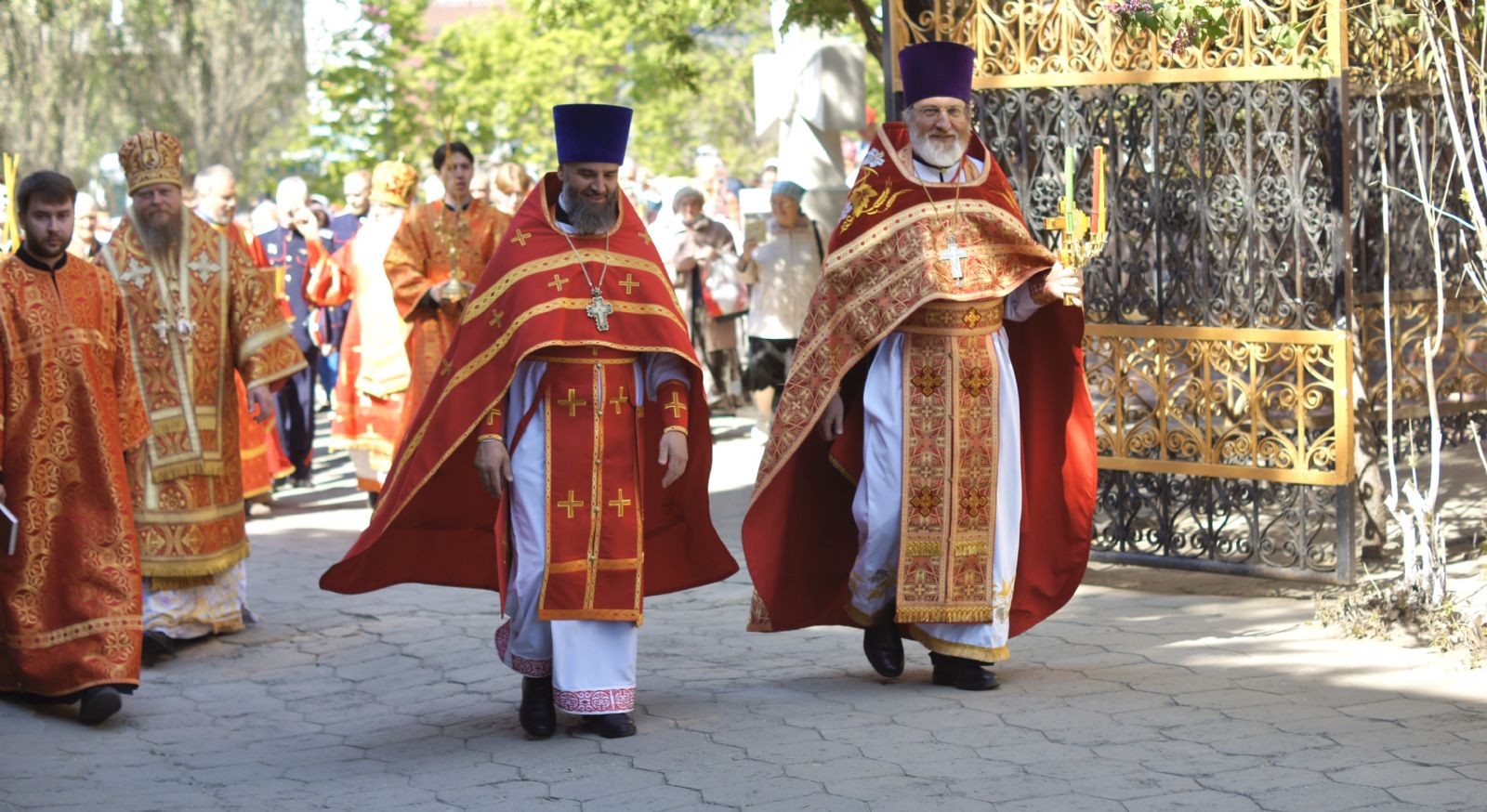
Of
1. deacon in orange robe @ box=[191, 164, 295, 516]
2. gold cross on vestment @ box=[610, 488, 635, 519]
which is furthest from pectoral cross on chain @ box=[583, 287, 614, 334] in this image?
deacon in orange robe @ box=[191, 164, 295, 516]

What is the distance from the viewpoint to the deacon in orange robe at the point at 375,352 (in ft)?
38.7

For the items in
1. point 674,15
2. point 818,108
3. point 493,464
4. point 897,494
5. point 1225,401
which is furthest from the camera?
point 818,108

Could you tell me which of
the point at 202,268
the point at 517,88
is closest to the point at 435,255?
the point at 202,268

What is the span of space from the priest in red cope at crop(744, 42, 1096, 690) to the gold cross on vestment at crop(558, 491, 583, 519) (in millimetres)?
809

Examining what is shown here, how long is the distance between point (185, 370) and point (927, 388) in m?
3.40

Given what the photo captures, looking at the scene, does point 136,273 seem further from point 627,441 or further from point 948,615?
point 948,615

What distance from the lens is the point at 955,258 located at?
266 inches

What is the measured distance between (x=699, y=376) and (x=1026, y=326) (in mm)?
1361

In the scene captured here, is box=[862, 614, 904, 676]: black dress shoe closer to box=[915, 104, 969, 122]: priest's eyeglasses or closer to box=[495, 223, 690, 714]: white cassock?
box=[495, 223, 690, 714]: white cassock

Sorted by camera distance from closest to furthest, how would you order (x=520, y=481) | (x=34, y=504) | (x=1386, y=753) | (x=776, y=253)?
(x=1386, y=753)
(x=520, y=481)
(x=34, y=504)
(x=776, y=253)

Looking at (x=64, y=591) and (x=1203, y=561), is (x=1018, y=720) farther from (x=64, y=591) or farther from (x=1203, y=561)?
(x=64, y=591)

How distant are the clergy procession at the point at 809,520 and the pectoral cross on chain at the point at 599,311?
1 centimetres

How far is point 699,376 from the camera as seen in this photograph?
6.63m

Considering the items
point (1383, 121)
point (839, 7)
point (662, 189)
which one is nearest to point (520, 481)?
point (1383, 121)
